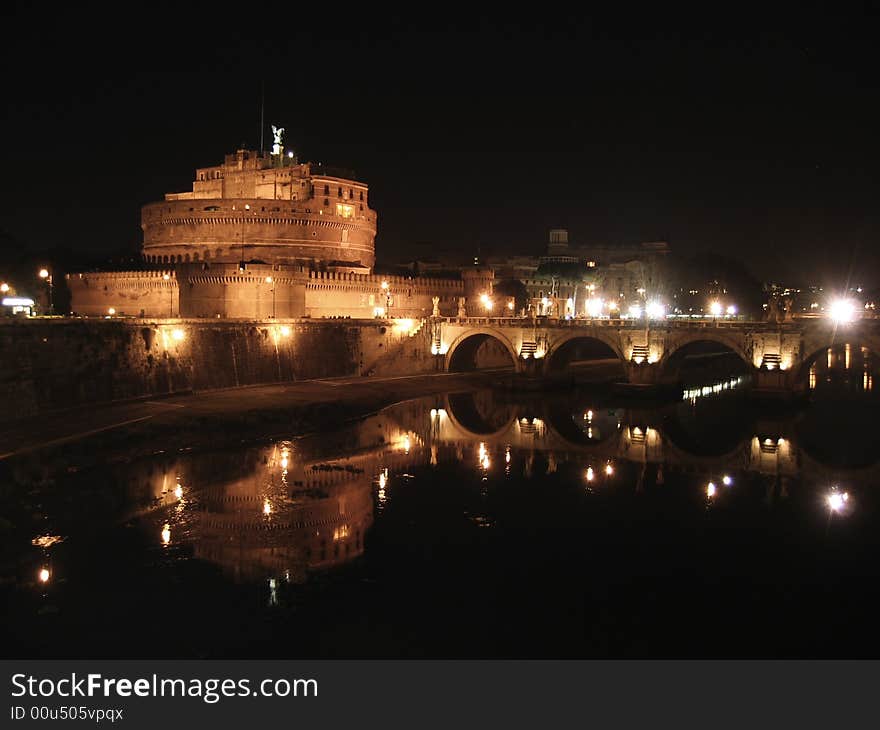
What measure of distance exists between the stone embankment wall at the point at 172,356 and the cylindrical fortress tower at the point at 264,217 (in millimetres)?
10423

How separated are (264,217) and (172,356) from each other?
73.7 feet

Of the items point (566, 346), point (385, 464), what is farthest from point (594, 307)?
point (385, 464)

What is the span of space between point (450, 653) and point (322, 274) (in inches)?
1623

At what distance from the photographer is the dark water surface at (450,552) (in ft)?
48.6

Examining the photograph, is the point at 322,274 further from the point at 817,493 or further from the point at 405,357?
the point at 817,493

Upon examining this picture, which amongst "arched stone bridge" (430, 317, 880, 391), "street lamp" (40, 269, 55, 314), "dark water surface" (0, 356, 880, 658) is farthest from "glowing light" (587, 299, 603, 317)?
"street lamp" (40, 269, 55, 314)

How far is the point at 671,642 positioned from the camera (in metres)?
14.8

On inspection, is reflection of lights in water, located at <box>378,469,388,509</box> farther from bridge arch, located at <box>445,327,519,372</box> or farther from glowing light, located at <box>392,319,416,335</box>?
glowing light, located at <box>392,319,416,335</box>

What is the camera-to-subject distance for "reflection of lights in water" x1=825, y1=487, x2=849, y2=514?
919 inches

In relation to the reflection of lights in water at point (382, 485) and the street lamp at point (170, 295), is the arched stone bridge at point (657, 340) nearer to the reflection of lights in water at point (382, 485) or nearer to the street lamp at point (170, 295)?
the street lamp at point (170, 295)

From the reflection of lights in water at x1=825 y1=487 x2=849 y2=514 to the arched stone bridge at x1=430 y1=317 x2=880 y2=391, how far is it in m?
16.4

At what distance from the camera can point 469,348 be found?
5550 cm

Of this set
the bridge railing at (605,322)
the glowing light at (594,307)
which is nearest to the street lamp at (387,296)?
the bridge railing at (605,322)

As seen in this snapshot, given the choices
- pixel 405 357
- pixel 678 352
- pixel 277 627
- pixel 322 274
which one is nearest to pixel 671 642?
pixel 277 627
